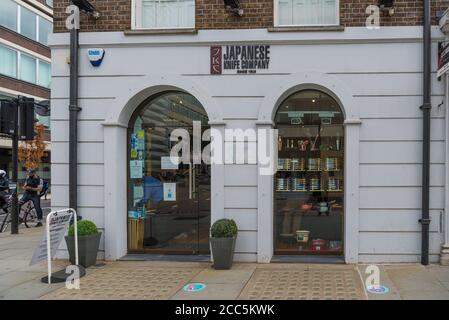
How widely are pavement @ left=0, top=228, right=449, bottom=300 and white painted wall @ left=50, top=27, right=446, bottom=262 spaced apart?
570 mm

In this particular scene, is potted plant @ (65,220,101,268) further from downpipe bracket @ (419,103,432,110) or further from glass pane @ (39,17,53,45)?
glass pane @ (39,17,53,45)

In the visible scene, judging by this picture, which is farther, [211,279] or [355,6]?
[355,6]

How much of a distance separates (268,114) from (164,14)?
2.73 meters

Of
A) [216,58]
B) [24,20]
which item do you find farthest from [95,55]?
[24,20]

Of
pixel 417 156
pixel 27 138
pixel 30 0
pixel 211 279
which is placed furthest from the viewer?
pixel 30 0

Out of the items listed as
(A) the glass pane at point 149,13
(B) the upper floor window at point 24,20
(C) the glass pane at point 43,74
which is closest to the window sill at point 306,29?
(A) the glass pane at point 149,13

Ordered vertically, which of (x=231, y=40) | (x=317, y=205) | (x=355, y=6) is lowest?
(x=317, y=205)

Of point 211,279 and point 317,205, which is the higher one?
point 317,205

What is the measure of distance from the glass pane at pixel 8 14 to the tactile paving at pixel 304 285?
32.0 metres

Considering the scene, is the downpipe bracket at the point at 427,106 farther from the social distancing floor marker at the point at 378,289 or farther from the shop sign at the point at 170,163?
the shop sign at the point at 170,163

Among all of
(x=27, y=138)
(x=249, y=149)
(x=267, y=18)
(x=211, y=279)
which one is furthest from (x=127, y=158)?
(x=27, y=138)

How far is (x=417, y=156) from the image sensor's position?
7.79 m
